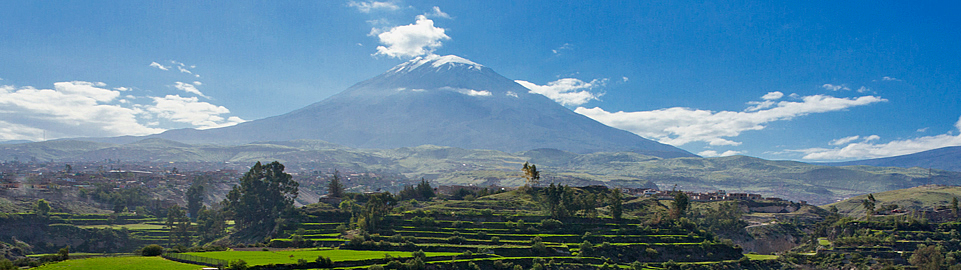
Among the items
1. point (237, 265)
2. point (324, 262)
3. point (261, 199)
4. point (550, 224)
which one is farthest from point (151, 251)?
point (550, 224)

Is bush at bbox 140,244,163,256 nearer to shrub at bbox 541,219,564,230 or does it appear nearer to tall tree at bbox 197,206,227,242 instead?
tall tree at bbox 197,206,227,242

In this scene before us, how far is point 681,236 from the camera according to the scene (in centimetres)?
8594

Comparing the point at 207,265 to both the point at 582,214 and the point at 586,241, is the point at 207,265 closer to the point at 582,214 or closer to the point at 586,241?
the point at 586,241

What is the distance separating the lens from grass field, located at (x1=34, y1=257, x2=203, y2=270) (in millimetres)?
48312

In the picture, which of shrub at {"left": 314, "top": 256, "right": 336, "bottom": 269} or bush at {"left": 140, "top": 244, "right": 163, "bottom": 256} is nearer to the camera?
shrub at {"left": 314, "top": 256, "right": 336, "bottom": 269}

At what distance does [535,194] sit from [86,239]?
3204 inches

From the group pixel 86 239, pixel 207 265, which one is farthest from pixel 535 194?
pixel 86 239

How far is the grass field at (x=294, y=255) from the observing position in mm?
57531

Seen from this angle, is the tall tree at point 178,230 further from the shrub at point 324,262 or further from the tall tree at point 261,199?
the shrub at point 324,262

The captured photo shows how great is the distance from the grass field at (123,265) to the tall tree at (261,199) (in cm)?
Result: 3581

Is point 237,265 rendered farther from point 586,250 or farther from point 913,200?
point 913,200

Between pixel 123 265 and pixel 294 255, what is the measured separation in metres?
16.6

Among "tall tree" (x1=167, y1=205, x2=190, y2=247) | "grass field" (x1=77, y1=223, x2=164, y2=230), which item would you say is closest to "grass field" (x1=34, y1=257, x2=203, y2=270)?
"tall tree" (x1=167, y1=205, x2=190, y2=247)

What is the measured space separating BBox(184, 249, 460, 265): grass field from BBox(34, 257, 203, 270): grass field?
5175 mm
